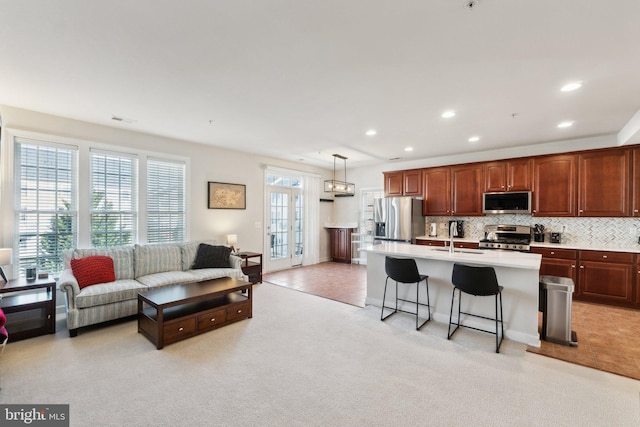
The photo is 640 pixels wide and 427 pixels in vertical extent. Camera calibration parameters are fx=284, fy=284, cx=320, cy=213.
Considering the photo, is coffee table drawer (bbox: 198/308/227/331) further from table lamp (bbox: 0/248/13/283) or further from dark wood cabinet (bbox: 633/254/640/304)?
dark wood cabinet (bbox: 633/254/640/304)

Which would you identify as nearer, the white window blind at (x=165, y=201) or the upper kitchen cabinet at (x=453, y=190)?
the white window blind at (x=165, y=201)

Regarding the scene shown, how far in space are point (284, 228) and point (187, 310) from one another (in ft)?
12.6

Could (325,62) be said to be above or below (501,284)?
above

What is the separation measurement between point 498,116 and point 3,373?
584cm

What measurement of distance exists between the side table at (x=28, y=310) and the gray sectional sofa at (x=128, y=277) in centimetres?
19

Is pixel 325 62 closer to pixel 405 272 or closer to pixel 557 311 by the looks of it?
pixel 405 272

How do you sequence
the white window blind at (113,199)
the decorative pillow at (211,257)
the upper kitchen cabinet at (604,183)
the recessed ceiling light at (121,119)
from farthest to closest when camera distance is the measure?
the decorative pillow at (211,257)
the upper kitchen cabinet at (604,183)
the white window blind at (113,199)
the recessed ceiling light at (121,119)

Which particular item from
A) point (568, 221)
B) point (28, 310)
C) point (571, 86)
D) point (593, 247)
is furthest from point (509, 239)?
point (28, 310)

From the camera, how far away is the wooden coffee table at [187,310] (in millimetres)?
2965

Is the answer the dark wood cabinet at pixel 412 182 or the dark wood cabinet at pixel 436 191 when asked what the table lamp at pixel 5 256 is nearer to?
the dark wood cabinet at pixel 412 182

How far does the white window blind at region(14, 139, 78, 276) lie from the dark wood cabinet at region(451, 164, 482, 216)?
6523 mm

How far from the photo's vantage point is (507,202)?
209 inches

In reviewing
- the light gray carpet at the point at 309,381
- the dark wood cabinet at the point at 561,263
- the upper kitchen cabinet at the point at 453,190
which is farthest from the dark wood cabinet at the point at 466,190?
the light gray carpet at the point at 309,381

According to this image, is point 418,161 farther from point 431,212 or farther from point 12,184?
point 12,184
